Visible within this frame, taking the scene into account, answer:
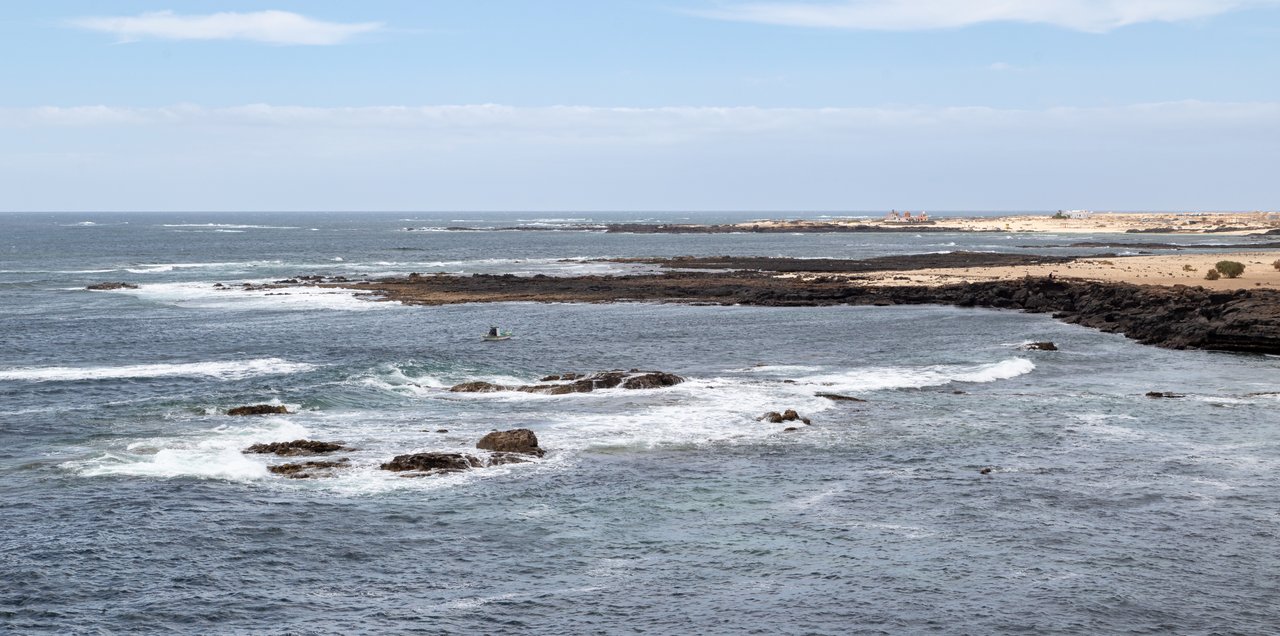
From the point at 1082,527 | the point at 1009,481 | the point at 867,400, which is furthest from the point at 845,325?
the point at 1082,527

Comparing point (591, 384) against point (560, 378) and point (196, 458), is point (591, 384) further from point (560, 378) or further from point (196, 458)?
point (196, 458)

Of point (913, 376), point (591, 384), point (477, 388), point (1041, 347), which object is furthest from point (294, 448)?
point (1041, 347)

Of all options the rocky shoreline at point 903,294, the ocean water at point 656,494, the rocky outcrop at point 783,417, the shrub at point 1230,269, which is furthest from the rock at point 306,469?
the shrub at point 1230,269

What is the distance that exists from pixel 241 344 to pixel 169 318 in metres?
14.5

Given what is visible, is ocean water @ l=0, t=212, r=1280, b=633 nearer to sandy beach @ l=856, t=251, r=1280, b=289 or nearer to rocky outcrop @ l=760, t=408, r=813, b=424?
rocky outcrop @ l=760, t=408, r=813, b=424

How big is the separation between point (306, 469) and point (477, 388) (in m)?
13.5

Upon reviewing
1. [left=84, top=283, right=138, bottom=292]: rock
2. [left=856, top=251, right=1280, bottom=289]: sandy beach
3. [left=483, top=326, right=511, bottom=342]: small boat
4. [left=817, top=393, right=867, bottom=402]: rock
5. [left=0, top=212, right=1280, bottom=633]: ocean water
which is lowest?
[left=0, top=212, right=1280, bottom=633]: ocean water

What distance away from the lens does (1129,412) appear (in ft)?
126

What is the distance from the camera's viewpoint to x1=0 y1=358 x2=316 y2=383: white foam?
4606cm

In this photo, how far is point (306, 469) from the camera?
30219 millimetres

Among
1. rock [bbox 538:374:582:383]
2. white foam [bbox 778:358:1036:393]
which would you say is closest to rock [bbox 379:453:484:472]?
rock [bbox 538:374:582:383]

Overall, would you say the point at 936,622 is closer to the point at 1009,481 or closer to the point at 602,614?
the point at 602,614

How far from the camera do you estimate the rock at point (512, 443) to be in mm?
32031

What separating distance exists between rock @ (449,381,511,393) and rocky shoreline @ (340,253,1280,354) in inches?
1280
